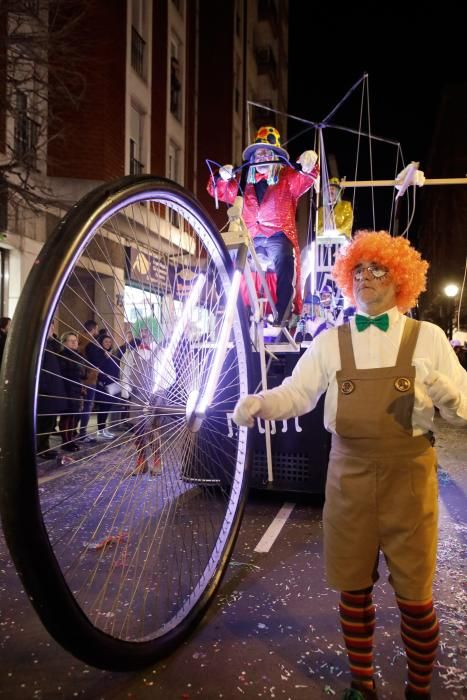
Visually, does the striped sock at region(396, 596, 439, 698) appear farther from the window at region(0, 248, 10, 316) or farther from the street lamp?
the street lamp

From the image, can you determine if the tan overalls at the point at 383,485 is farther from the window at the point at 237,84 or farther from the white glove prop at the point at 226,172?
the window at the point at 237,84

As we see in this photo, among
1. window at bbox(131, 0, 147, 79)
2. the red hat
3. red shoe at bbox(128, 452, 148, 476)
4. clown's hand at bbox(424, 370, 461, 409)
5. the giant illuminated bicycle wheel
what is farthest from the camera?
window at bbox(131, 0, 147, 79)

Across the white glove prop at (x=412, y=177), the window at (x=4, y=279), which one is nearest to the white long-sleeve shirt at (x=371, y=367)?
the white glove prop at (x=412, y=177)

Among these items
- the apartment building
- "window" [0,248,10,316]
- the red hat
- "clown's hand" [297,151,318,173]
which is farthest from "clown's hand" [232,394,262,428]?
"window" [0,248,10,316]

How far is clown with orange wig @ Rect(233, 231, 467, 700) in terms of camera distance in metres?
2.07

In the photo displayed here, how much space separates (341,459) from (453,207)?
134 feet

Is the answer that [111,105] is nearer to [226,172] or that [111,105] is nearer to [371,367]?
[226,172]

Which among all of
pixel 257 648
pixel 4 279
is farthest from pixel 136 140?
pixel 257 648

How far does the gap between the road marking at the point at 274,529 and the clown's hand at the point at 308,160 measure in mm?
2878

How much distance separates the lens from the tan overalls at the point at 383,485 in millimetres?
2066

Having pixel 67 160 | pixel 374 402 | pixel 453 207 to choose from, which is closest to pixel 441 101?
pixel 453 207

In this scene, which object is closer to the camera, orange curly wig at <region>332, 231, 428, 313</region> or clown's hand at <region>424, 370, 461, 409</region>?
clown's hand at <region>424, 370, 461, 409</region>

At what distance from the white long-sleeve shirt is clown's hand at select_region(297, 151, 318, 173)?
2546 mm

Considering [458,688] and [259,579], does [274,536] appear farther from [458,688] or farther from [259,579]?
[458,688]
